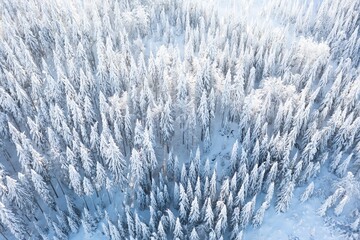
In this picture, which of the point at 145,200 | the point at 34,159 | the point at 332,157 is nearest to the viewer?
the point at 34,159

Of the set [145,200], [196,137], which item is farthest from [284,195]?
[145,200]

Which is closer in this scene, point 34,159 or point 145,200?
point 34,159

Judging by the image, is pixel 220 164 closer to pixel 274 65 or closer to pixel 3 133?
pixel 274 65

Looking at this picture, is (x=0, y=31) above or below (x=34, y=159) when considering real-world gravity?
above

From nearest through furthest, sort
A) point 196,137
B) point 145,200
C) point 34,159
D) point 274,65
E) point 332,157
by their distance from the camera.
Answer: point 34,159 < point 145,200 < point 332,157 < point 196,137 < point 274,65

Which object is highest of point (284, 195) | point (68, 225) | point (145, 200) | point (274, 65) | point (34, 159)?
point (274, 65)

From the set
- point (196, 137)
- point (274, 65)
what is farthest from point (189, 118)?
point (274, 65)
